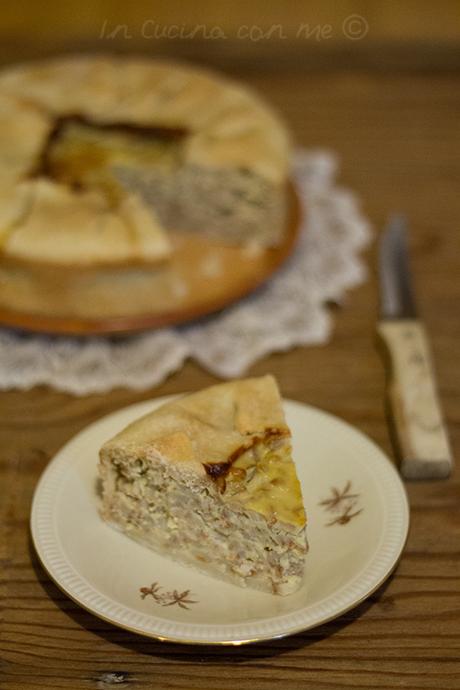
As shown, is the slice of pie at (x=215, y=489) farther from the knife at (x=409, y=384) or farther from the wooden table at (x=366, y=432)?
the knife at (x=409, y=384)

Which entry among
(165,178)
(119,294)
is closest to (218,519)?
(119,294)

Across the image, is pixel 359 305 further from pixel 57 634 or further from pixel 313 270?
pixel 57 634

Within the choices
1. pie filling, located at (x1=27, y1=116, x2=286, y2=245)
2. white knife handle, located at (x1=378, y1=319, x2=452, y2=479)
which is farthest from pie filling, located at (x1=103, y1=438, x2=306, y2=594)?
pie filling, located at (x1=27, y1=116, x2=286, y2=245)

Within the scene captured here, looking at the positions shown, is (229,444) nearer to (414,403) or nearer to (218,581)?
(218,581)

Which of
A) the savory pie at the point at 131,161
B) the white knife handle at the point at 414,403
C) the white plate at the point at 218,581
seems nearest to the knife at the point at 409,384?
the white knife handle at the point at 414,403

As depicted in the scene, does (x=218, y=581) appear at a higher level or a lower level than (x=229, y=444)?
lower

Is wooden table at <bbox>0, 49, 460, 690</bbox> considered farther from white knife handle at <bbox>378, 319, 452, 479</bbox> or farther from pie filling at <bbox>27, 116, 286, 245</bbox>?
pie filling at <bbox>27, 116, 286, 245</bbox>

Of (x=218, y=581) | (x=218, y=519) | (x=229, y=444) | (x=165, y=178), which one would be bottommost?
(x=218, y=581)
